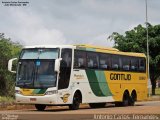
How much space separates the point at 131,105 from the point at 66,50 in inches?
357

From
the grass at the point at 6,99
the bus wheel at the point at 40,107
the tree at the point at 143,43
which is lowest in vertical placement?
the bus wheel at the point at 40,107

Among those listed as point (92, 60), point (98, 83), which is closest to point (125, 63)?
point (98, 83)

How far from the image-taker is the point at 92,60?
31.8 meters

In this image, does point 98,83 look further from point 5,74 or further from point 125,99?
point 5,74

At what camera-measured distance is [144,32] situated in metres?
65.2

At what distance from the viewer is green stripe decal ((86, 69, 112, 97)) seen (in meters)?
31.6

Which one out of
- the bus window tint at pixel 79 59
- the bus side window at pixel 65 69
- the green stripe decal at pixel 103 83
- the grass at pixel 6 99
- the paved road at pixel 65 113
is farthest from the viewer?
the grass at pixel 6 99

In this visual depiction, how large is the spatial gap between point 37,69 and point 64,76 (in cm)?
144

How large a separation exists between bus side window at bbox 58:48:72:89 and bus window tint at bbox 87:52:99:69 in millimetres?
2115

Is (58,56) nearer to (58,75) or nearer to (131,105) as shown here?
(58,75)

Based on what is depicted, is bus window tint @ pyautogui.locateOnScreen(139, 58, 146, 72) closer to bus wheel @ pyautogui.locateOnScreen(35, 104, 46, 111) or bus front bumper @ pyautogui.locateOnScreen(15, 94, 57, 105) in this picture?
bus wheel @ pyautogui.locateOnScreen(35, 104, 46, 111)

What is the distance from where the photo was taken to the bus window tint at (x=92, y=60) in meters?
31.3

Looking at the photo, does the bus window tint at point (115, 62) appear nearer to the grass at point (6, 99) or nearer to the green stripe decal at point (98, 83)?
the green stripe decal at point (98, 83)

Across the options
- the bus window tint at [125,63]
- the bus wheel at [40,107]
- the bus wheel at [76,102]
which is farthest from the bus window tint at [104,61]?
the bus wheel at [40,107]
